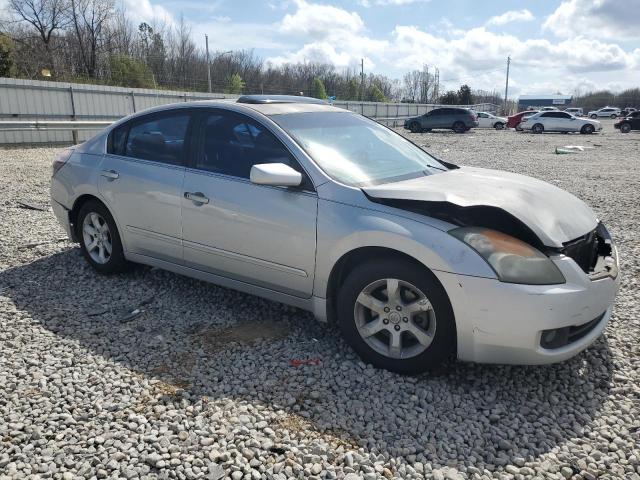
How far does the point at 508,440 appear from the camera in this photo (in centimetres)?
264

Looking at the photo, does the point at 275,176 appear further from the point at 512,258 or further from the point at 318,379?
the point at 512,258

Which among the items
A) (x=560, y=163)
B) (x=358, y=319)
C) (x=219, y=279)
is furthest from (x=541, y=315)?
(x=560, y=163)

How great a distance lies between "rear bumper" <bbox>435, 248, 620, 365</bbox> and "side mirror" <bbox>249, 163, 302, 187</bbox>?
114cm

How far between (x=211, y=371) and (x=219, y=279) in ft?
2.90

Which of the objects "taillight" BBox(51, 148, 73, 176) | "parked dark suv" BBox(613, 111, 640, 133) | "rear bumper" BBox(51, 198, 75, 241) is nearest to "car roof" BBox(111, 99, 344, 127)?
"taillight" BBox(51, 148, 73, 176)

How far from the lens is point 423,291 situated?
2.98 metres

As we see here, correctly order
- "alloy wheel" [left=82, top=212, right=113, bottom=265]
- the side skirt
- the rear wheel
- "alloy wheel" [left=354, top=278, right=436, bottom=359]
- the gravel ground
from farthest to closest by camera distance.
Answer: the rear wheel
"alloy wheel" [left=82, top=212, right=113, bottom=265]
the side skirt
"alloy wheel" [left=354, top=278, right=436, bottom=359]
the gravel ground

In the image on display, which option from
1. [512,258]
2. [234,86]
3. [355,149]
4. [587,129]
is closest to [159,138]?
[355,149]

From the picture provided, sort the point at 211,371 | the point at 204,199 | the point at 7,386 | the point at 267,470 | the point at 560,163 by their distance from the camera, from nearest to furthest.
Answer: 1. the point at 267,470
2. the point at 7,386
3. the point at 211,371
4. the point at 204,199
5. the point at 560,163

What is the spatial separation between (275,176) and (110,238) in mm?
2256

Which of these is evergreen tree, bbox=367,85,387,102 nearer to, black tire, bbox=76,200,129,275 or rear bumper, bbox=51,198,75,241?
rear bumper, bbox=51,198,75,241

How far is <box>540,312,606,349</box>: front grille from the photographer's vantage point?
286 centimetres

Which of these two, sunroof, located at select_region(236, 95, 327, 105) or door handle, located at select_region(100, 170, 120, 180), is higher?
sunroof, located at select_region(236, 95, 327, 105)

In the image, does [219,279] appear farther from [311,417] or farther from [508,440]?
[508,440]
